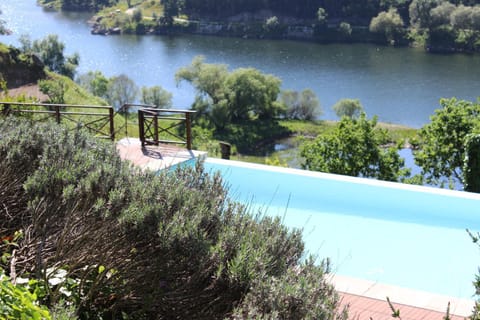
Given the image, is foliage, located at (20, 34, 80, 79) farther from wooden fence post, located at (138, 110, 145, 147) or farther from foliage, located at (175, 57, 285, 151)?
wooden fence post, located at (138, 110, 145, 147)

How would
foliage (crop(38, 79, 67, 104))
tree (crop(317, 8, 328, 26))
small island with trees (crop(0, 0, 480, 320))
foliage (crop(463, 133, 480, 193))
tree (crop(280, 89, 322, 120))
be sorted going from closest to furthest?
small island with trees (crop(0, 0, 480, 320))
foliage (crop(463, 133, 480, 193))
foliage (crop(38, 79, 67, 104))
tree (crop(280, 89, 322, 120))
tree (crop(317, 8, 328, 26))

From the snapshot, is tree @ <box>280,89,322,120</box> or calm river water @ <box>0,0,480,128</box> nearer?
calm river water @ <box>0,0,480,128</box>

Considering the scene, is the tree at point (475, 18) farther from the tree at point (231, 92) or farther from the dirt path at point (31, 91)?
the dirt path at point (31, 91)

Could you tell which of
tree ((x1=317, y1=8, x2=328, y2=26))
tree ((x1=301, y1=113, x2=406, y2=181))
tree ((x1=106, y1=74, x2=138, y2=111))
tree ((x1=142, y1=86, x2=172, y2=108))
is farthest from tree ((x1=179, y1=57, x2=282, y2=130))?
tree ((x1=301, y1=113, x2=406, y2=181))

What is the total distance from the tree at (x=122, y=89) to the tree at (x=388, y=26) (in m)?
27.8

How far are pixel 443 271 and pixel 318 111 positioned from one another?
1361 inches

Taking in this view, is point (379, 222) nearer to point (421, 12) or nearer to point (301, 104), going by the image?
point (301, 104)

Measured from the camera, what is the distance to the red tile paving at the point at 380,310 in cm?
378

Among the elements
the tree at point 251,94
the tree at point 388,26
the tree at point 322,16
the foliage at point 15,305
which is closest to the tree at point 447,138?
the foliage at point 15,305

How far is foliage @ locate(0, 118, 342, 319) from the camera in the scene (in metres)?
2.12

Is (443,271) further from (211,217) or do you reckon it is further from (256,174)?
(211,217)

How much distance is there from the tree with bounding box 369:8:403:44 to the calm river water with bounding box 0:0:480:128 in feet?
10.6

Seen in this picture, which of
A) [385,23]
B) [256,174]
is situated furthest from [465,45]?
[256,174]

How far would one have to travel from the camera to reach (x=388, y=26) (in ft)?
194
